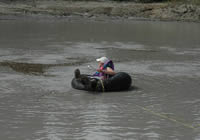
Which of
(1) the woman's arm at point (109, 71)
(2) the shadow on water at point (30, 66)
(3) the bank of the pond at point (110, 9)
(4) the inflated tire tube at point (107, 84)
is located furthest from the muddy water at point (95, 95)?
(3) the bank of the pond at point (110, 9)

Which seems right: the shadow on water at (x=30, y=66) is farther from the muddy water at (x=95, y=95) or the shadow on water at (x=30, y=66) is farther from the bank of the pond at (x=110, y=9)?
the bank of the pond at (x=110, y=9)

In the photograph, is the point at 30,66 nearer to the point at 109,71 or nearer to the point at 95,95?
the point at 109,71

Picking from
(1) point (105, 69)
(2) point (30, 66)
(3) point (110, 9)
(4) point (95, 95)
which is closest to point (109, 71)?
(1) point (105, 69)

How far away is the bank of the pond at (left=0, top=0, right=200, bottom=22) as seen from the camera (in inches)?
1704

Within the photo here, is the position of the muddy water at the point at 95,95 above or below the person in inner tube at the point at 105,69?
below

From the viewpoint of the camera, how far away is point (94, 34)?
95.5 ft

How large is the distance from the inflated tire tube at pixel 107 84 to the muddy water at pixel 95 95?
0.22 metres

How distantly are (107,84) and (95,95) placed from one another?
0.49m

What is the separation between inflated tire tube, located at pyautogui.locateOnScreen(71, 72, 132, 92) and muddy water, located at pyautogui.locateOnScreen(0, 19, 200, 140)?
8.7 inches

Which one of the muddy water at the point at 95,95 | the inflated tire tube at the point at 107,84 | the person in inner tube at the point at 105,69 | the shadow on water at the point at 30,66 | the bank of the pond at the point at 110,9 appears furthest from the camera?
the bank of the pond at the point at 110,9

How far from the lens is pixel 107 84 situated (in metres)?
13.2

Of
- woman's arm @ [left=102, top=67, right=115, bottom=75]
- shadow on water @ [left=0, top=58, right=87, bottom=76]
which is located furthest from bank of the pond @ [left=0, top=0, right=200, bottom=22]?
woman's arm @ [left=102, top=67, right=115, bottom=75]

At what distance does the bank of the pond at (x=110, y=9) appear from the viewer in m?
43.3

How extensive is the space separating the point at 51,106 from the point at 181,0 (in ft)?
128
